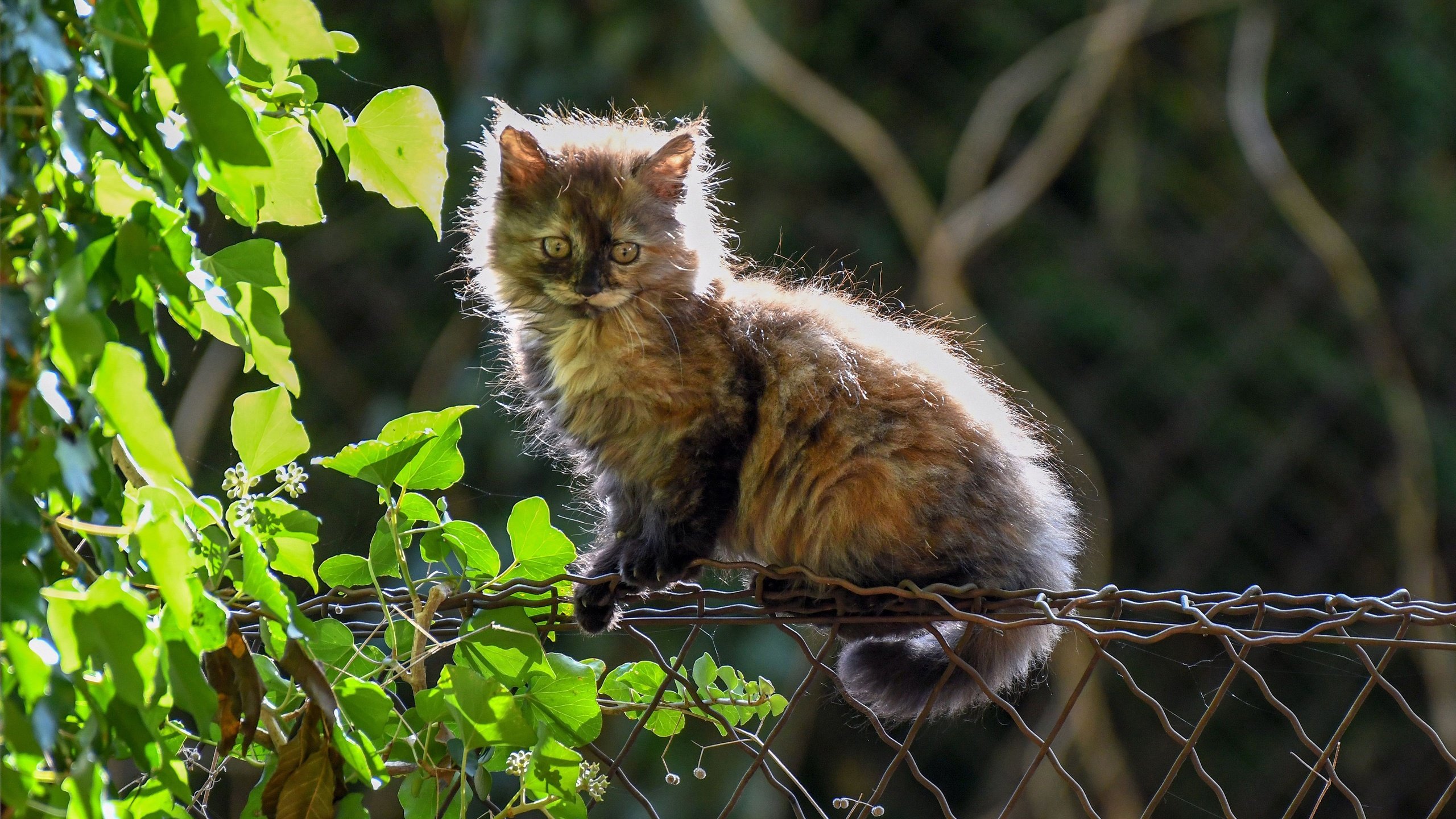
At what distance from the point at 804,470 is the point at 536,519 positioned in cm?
55

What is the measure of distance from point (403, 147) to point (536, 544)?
0.37 m

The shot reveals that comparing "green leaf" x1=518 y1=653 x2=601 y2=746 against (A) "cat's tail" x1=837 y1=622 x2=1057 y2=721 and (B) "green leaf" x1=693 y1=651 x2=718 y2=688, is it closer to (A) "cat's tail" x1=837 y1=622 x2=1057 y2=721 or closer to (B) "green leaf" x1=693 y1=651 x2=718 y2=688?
(B) "green leaf" x1=693 y1=651 x2=718 y2=688

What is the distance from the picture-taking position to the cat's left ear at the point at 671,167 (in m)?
1.85

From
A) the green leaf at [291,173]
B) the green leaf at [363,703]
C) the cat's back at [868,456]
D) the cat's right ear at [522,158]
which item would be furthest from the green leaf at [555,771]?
the cat's right ear at [522,158]

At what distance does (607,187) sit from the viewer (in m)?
1.79

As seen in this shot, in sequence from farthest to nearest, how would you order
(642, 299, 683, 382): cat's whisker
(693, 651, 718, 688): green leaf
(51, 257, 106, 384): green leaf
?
(642, 299, 683, 382): cat's whisker < (693, 651, 718, 688): green leaf < (51, 257, 106, 384): green leaf

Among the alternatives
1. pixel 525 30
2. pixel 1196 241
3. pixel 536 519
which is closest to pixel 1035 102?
pixel 1196 241

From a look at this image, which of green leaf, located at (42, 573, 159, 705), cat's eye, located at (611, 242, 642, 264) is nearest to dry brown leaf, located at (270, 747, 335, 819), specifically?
green leaf, located at (42, 573, 159, 705)

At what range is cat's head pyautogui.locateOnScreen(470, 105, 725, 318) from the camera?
5.71 ft

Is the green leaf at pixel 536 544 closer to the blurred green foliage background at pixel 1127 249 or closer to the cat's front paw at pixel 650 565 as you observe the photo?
the cat's front paw at pixel 650 565

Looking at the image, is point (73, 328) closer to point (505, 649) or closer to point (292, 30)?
point (292, 30)

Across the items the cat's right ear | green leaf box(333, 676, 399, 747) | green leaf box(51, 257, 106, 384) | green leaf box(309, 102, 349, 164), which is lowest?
green leaf box(333, 676, 399, 747)

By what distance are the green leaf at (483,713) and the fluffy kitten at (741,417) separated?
357 mm

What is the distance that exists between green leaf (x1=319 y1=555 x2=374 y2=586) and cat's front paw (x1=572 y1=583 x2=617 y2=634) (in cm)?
28
